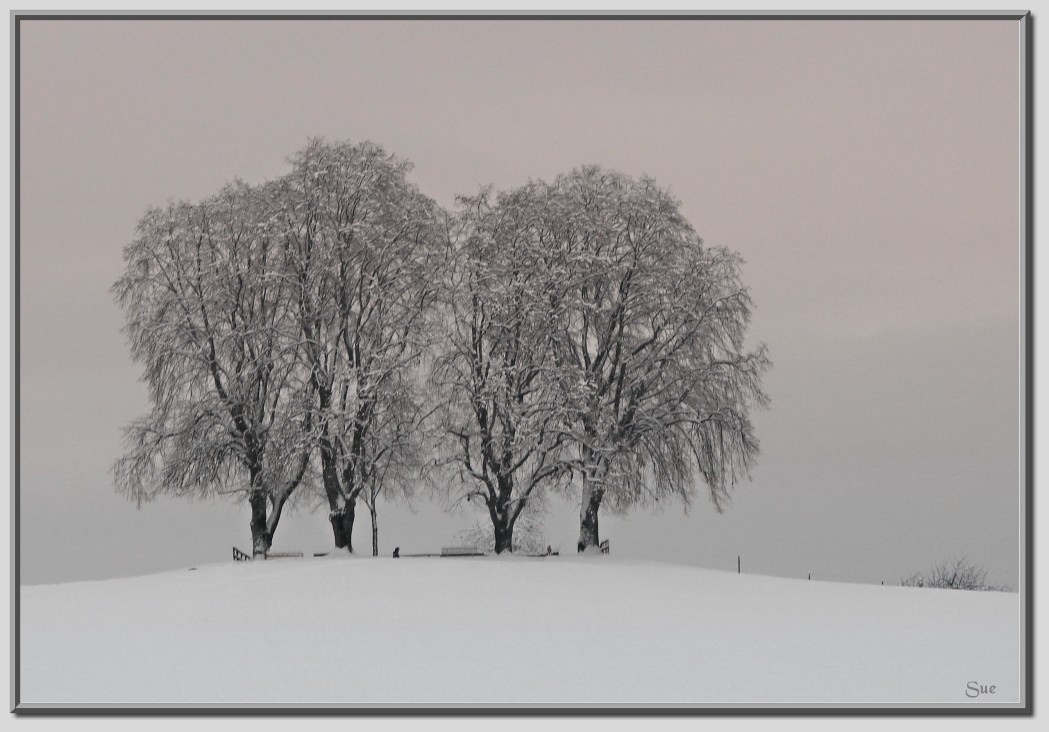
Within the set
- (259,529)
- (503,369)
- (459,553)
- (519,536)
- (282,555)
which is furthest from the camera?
A: (519,536)

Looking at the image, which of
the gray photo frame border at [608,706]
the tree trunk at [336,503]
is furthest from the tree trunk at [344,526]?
the gray photo frame border at [608,706]

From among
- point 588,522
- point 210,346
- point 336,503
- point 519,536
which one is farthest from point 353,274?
point 519,536

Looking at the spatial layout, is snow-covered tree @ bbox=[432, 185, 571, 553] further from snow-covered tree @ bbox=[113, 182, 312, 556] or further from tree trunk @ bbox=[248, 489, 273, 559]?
tree trunk @ bbox=[248, 489, 273, 559]

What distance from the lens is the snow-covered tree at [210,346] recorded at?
107ft

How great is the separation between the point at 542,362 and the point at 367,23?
13648 millimetres

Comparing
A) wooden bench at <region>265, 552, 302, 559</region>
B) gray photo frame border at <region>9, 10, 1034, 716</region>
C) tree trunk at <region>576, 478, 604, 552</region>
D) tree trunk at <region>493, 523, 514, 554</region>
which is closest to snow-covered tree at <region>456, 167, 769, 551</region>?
tree trunk at <region>576, 478, 604, 552</region>

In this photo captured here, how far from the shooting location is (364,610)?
22984 mm

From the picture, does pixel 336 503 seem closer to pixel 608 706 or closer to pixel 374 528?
pixel 374 528

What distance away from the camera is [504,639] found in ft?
65.2

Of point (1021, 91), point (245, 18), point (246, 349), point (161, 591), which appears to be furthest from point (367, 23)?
point (246, 349)

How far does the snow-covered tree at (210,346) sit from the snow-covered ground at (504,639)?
4974 millimetres

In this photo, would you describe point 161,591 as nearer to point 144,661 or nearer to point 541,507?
point 144,661

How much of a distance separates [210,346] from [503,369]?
8416 millimetres

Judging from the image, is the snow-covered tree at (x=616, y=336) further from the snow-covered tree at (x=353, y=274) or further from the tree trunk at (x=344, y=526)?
the tree trunk at (x=344, y=526)
